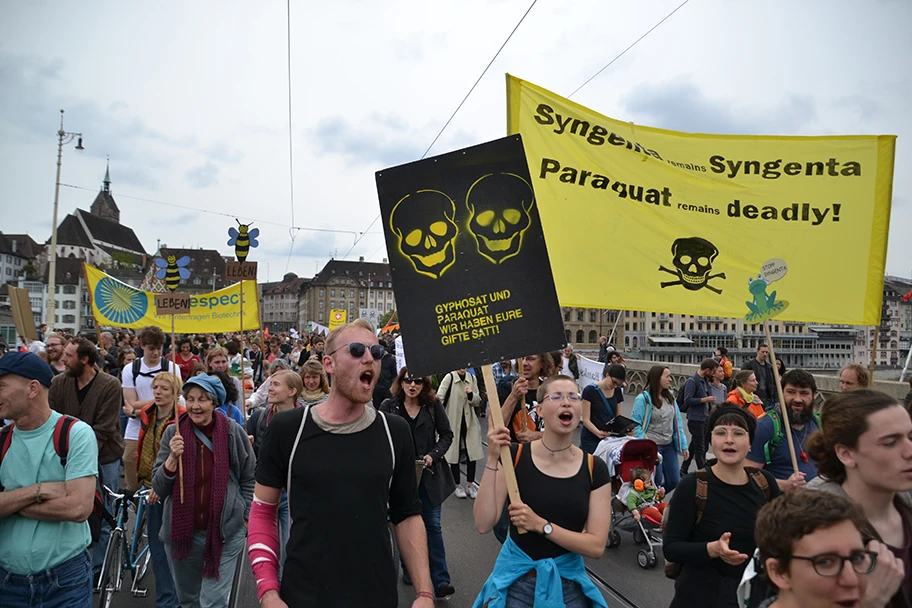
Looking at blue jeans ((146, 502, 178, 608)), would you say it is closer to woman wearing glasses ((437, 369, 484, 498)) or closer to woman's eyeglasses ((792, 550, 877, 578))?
woman wearing glasses ((437, 369, 484, 498))

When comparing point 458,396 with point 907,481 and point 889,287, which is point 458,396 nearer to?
point 907,481

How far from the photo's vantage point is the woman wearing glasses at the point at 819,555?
1.87m

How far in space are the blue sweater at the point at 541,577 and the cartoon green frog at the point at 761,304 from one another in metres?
2.48

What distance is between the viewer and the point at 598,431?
7734 millimetres

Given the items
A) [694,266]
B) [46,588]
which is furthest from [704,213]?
[46,588]

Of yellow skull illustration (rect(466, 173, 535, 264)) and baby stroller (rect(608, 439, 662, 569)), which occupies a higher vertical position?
yellow skull illustration (rect(466, 173, 535, 264))

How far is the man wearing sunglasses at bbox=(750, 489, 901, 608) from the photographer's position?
1.87 m

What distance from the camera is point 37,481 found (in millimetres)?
3242

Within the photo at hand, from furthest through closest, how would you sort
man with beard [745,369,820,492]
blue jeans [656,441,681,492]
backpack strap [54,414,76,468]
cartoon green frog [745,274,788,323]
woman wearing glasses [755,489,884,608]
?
blue jeans [656,441,681,492]
cartoon green frog [745,274,788,323]
man with beard [745,369,820,492]
backpack strap [54,414,76,468]
woman wearing glasses [755,489,884,608]

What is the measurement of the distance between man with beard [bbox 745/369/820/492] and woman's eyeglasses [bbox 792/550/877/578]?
102 inches

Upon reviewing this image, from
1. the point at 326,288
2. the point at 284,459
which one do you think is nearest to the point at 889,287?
the point at 326,288

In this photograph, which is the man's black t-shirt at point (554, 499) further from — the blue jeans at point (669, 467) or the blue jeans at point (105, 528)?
the blue jeans at point (669, 467)

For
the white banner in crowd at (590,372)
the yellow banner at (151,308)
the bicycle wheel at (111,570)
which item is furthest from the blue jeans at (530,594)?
the white banner in crowd at (590,372)

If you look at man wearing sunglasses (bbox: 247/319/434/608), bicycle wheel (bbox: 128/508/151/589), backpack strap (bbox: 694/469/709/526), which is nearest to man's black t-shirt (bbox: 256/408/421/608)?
man wearing sunglasses (bbox: 247/319/434/608)
